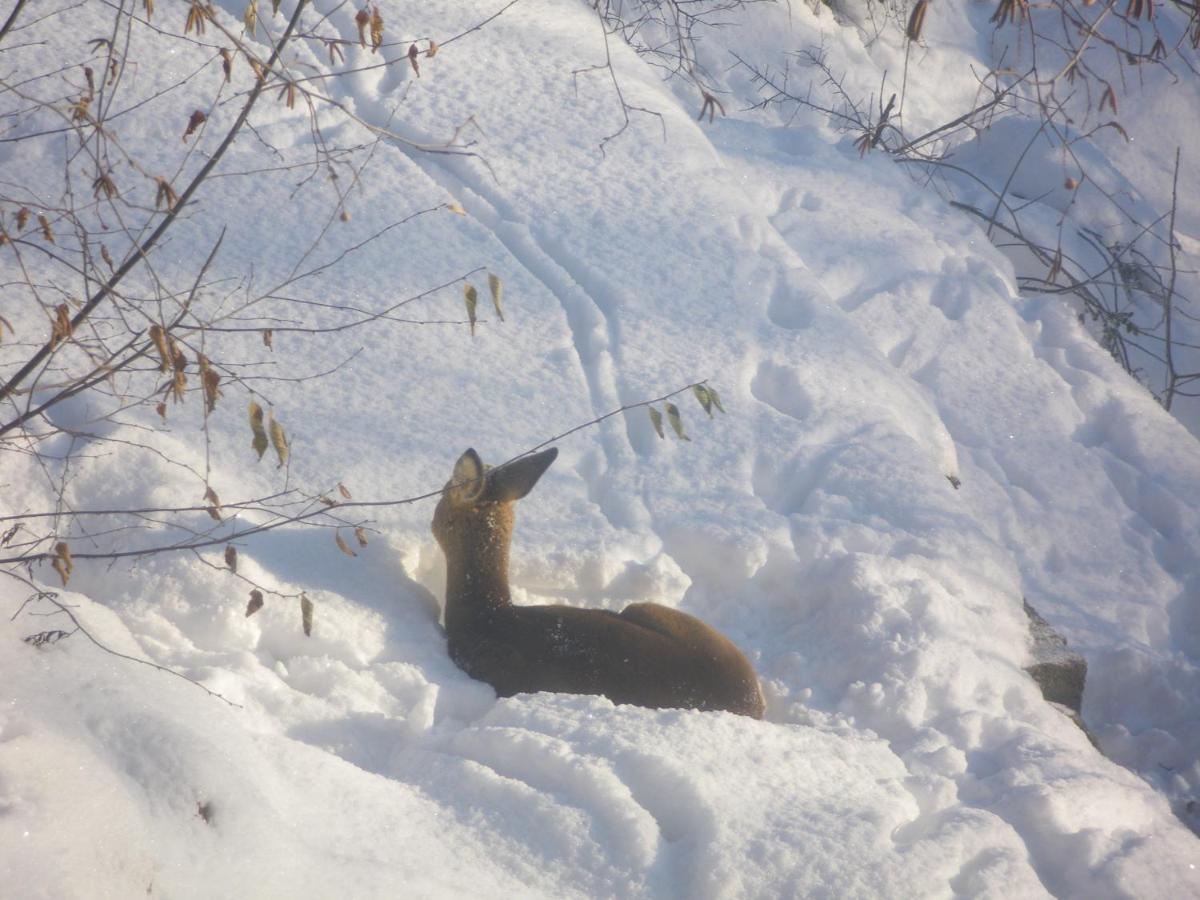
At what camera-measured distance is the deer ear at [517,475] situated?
10.9 ft

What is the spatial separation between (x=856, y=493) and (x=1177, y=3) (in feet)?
7.88

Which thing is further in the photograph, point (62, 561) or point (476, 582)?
point (476, 582)

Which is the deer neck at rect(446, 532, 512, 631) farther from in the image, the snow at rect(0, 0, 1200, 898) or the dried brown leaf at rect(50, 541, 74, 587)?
the dried brown leaf at rect(50, 541, 74, 587)

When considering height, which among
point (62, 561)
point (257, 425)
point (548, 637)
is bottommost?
point (62, 561)

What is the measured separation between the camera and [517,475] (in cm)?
332

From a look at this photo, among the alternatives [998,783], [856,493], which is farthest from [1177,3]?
[856,493]

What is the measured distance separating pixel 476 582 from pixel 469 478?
0.34 meters

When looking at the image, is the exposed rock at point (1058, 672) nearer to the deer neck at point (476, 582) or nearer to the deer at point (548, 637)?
the deer at point (548, 637)

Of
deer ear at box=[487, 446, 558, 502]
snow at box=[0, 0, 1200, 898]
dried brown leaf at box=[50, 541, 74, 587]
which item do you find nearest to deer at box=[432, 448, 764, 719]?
deer ear at box=[487, 446, 558, 502]

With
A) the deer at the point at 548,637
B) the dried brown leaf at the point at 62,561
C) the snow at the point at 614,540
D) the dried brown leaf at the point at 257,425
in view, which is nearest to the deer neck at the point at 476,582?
the deer at the point at 548,637

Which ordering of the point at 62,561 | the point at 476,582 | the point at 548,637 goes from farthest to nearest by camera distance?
the point at 476,582
the point at 548,637
the point at 62,561

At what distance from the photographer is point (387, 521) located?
3635mm

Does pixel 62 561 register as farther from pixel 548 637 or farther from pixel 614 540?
pixel 614 540

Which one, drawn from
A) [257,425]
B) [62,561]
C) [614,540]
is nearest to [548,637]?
[614,540]
